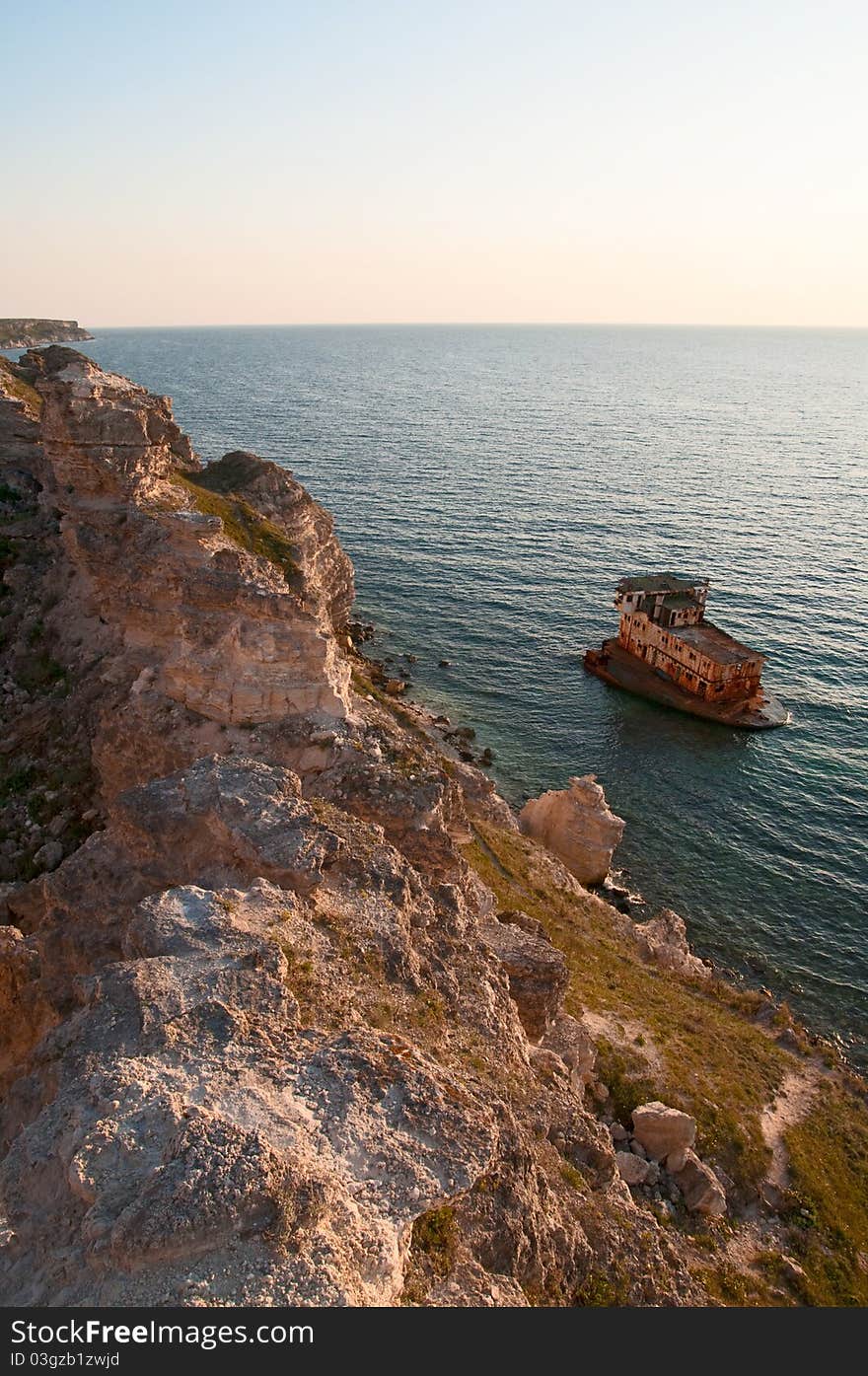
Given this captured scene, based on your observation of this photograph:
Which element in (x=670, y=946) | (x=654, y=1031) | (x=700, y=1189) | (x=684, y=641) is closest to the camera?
(x=700, y=1189)

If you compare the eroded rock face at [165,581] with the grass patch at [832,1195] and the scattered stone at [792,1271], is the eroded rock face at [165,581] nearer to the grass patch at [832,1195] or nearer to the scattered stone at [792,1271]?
the scattered stone at [792,1271]

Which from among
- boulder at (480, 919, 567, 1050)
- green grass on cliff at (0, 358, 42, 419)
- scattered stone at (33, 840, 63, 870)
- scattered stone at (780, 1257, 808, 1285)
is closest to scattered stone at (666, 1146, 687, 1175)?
scattered stone at (780, 1257, 808, 1285)

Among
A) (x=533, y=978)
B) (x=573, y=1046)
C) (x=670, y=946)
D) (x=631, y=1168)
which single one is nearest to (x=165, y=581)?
(x=533, y=978)

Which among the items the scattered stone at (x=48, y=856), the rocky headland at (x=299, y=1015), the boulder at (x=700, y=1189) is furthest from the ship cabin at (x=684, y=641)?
the scattered stone at (x=48, y=856)

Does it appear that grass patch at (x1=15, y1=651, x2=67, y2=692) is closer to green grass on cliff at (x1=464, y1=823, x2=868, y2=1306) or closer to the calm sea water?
green grass on cliff at (x1=464, y1=823, x2=868, y2=1306)

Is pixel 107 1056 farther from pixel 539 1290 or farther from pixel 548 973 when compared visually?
pixel 548 973

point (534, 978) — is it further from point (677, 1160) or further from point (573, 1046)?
point (677, 1160)

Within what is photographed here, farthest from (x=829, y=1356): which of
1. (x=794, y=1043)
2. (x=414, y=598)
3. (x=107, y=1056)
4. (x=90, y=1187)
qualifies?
(x=414, y=598)
